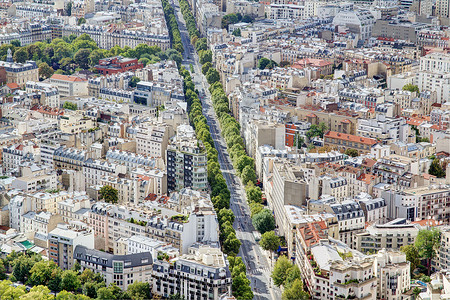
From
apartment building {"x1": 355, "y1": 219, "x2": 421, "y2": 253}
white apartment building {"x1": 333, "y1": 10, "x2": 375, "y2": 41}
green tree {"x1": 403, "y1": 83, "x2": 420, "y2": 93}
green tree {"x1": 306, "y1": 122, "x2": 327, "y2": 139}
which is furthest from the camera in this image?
white apartment building {"x1": 333, "y1": 10, "x2": 375, "y2": 41}

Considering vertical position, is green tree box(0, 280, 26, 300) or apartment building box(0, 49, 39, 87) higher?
apartment building box(0, 49, 39, 87)

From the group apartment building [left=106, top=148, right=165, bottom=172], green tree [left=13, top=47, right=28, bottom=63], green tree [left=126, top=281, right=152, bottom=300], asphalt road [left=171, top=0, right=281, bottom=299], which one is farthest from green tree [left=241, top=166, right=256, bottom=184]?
green tree [left=13, top=47, right=28, bottom=63]

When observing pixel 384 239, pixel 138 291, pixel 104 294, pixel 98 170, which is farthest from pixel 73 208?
pixel 384 239

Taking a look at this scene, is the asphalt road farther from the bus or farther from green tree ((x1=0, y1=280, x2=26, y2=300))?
green tree ((x1=0, y1=280, x2=26, y2=300))

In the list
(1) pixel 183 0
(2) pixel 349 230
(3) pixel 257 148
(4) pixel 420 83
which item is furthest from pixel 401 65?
(1) pixel 183 0

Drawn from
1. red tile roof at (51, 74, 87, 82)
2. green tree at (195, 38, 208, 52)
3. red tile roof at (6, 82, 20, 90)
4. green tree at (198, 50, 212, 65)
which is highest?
green tree at (195, 38, 208, 52)

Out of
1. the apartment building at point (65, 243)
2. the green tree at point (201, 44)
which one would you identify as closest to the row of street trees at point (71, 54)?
the green tree at point (201, 44)

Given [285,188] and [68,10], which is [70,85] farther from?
[68,10]

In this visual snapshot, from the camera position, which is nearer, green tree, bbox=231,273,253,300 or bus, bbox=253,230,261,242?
Result: green tree, bbox=231,273,253,300
